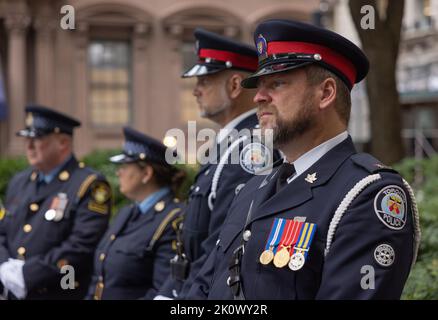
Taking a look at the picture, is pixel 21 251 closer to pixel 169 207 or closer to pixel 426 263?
pixel 169 207

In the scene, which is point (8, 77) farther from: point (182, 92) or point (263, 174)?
point (263, 174)

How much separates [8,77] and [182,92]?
4.65 m

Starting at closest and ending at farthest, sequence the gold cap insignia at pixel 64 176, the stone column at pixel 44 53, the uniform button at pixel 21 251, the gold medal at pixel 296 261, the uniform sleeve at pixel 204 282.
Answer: the gold medal at pixel 296 261 → the uniform sleeve at pixel 204 282 → the uniform button at pixel 21 251 → the gold cap insignia at pixel 64 176 → the stone column at pixel 44 53

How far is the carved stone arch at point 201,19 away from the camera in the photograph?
19891mm

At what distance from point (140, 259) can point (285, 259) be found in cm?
238

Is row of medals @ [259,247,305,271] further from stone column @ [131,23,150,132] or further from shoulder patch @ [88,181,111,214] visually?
stone column @ [131,23,150,132]

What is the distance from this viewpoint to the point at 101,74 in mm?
20078

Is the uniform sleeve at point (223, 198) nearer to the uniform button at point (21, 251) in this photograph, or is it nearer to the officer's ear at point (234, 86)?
the officer's ear at point (234, 86)

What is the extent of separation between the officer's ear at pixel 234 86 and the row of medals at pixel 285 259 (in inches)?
72.9

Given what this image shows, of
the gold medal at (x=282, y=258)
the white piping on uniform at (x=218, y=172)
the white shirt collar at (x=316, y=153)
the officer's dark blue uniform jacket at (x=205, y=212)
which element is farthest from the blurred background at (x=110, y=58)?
the gold medal at (x=282, y=258)

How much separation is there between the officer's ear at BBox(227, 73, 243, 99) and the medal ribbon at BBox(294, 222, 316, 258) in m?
1.86

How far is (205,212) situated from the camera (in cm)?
422

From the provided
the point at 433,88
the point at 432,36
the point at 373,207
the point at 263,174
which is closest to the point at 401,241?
the point at 373,207

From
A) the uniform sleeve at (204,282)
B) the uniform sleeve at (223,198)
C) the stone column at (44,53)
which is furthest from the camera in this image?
the stone column at (44,53)
